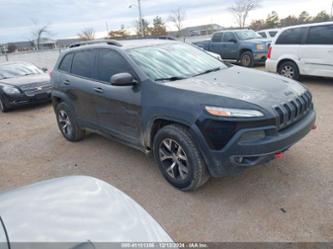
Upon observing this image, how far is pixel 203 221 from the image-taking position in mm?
2699

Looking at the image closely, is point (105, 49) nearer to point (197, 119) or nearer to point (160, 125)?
point (160, 125)

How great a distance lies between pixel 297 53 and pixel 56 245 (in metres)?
8.23

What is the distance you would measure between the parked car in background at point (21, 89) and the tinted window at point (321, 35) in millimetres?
7585

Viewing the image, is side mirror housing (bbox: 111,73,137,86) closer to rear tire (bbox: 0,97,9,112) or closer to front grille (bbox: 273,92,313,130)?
front grille (bbox: 273,92,313,130)

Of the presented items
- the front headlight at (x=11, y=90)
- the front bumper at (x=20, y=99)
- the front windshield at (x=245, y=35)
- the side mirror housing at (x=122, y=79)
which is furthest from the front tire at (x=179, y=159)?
the front windshield at (x=245, y=35)

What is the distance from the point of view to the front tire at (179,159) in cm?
285

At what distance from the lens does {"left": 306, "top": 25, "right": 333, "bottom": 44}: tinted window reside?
7.15 m

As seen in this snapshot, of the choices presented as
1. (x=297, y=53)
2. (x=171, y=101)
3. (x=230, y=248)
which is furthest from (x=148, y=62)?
(x=297, y=53)

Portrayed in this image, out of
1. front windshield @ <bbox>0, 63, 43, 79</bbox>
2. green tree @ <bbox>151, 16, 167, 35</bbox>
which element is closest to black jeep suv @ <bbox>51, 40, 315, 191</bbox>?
front windshield @ <bbox>0, 63, 43, 79</bbox>

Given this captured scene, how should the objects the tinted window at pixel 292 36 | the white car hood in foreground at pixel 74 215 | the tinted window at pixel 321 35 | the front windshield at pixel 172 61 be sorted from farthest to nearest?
the tinted window at pixel 292 36
the tinted window at pixel 321 35
the front windshield at pixel 172 61
the white car hood in foreground at pixel 74 215

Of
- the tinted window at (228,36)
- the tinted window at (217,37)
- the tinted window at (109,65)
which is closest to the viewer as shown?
the tinted window at (109,65)

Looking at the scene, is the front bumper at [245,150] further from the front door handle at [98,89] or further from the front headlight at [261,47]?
the front headlight at [261,47]

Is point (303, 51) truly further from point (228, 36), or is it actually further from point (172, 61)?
point (172, 61)

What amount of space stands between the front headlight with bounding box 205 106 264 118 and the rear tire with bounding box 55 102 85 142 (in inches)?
114
